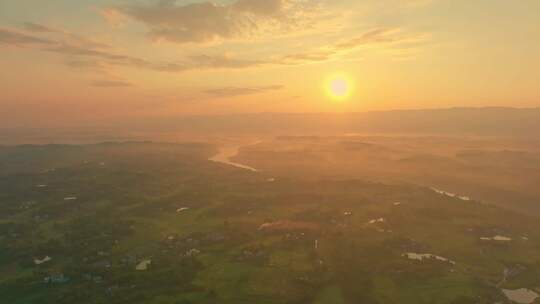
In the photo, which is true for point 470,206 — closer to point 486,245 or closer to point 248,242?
point 486,245

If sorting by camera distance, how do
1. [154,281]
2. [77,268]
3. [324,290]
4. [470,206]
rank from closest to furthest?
1. [324,290]
2. [154,281]
3. [77,268]
4. [470,206]

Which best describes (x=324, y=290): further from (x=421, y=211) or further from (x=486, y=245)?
(x=421, y=211)

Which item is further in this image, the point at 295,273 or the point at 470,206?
the point at 470,206

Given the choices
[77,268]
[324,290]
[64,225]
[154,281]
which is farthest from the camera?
[64,225]

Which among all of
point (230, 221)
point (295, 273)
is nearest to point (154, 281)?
point (295, 273)

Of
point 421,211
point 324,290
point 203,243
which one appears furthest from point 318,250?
point 421,211

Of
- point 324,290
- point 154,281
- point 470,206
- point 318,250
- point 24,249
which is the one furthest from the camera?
point 470,206

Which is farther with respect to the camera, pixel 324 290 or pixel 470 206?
pixel 470 206

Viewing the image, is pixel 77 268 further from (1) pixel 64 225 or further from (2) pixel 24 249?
(1) pixel 64 225

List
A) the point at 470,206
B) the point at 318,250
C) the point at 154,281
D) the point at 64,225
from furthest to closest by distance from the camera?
the point at 470,206 → the point at 64,225 → the point at 318,250 → the point at 154,281
